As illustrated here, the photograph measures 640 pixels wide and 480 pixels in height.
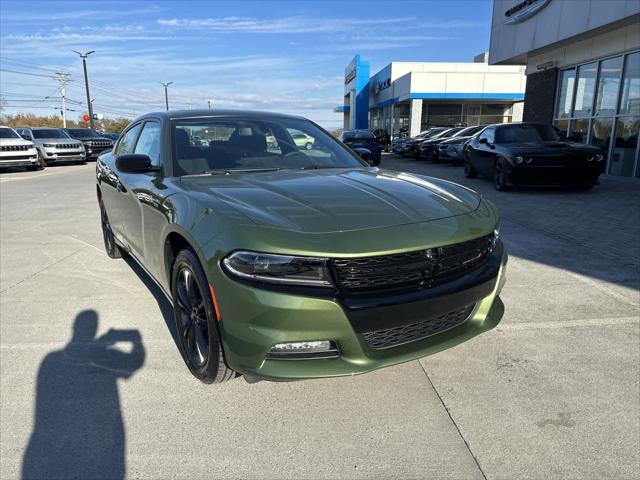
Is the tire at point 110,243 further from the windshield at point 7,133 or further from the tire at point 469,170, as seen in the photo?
the windshield at point 7,133

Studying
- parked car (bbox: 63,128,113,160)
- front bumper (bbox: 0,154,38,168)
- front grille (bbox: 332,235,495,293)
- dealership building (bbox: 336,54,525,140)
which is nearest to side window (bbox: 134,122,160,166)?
front grille (bbox: 332,235,495,293)

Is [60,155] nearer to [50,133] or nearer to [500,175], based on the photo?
[50,133]

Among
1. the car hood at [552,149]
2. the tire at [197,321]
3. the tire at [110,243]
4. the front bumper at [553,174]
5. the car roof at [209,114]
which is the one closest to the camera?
the tire at [197,321]

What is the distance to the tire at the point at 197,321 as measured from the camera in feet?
7.79

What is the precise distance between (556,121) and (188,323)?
16.4 meters

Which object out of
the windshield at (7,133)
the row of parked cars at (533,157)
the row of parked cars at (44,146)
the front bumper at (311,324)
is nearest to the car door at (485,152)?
the row of parked cars at (533,157)

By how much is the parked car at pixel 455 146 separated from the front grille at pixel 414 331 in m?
15.6

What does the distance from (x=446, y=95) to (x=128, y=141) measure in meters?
30.4

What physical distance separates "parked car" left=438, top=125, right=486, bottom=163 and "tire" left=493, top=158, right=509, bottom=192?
22.1 ft

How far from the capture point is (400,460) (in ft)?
7.04

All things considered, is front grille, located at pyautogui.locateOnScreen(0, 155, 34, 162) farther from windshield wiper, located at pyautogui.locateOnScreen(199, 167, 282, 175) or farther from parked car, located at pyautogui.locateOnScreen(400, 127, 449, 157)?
windshield wiper, located at pyautogui.locateOnScreen(199, 167, 282, 175)

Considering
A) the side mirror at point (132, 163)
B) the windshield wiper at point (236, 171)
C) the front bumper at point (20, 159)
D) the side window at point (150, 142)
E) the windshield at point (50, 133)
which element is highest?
the side window at point (150, 142)

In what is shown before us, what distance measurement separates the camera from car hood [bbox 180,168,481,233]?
230 cm

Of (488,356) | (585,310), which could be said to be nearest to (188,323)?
(488,356)
